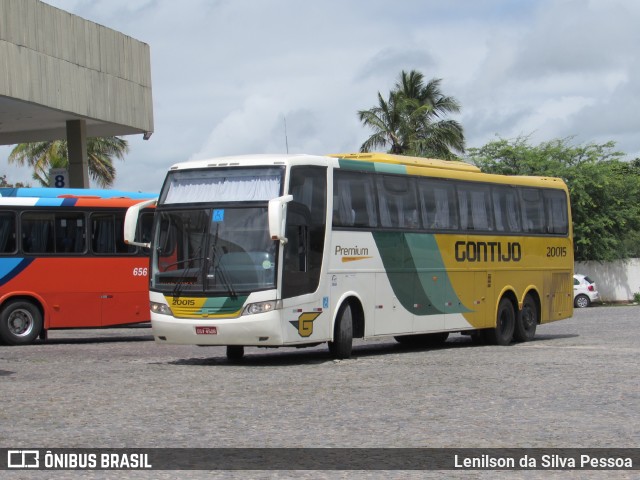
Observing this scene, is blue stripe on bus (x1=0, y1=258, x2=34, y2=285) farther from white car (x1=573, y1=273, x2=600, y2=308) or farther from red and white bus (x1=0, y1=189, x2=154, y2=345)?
white car (x1=573, y1=273, x2=600, y2=308)

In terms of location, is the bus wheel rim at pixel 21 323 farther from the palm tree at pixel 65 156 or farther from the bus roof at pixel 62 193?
the palm tree at pixel 65 156

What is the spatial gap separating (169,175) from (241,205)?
165cm

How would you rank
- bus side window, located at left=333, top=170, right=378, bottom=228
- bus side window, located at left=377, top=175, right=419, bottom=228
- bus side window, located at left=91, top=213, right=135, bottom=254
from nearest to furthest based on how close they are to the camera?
bus side window, located at left=333, top=170, right=378, bottom=228, bus side window, located at left=377, top=175, right=419, bottom=228, bus side window, located at left=91, top=213, right=135, bottom=254

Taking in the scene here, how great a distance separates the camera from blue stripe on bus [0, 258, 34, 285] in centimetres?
2425

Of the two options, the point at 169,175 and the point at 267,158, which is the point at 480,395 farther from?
the point at 169,175

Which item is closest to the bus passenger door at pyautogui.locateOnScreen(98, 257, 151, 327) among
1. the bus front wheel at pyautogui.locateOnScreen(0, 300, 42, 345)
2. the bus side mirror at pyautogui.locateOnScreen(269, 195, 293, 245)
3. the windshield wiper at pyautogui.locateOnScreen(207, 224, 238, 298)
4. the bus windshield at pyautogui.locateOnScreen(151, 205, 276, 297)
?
the bus front wheel at pyautogui.locateOnScreen(0, 300, 42, 345)

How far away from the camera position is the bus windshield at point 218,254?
1778 cm

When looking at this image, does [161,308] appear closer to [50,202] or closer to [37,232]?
[37,232]

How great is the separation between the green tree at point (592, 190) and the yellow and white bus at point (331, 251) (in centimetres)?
3081

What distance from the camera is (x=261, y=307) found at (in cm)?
1767

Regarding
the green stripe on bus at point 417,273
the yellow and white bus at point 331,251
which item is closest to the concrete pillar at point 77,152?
the yellow and white bus at point 331,251

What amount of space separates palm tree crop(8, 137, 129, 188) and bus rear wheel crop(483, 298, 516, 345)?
122 ft

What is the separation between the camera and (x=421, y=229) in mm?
21500

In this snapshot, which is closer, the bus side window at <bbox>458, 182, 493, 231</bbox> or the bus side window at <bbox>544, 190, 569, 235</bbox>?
the bus side window at <bbox>458, 182, 493, 231</bbox>
